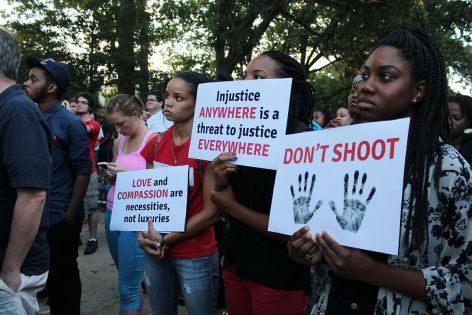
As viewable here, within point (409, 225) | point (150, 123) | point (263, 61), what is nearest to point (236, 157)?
point (263, 61)

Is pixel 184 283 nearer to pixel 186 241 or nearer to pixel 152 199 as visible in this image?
pixel 186 241

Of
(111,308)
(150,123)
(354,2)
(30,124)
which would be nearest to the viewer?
(30,124)

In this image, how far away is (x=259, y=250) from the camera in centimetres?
216

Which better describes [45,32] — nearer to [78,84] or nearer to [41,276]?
[78,84]

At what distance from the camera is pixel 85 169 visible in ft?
11.3

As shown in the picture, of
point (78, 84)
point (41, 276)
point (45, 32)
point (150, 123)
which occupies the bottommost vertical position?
point (41, 276)

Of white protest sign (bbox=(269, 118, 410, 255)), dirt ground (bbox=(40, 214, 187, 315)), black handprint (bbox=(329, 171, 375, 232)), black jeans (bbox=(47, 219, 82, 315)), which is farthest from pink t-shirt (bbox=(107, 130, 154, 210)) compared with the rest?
black handprint (bbox=(329, 171, 375, 232))

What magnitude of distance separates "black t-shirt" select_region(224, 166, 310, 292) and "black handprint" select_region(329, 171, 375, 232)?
0.71 m

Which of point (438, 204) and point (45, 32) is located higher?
point (45, 32)

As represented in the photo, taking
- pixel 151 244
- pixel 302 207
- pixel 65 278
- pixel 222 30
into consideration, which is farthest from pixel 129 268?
pixel 222 30

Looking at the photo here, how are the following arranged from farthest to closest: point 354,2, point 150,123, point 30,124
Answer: point 354,2, point 150,123, point 30,124

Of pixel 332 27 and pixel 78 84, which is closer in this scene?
pixel 332 27

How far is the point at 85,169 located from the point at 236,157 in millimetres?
1731

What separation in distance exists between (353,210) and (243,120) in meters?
0.90
